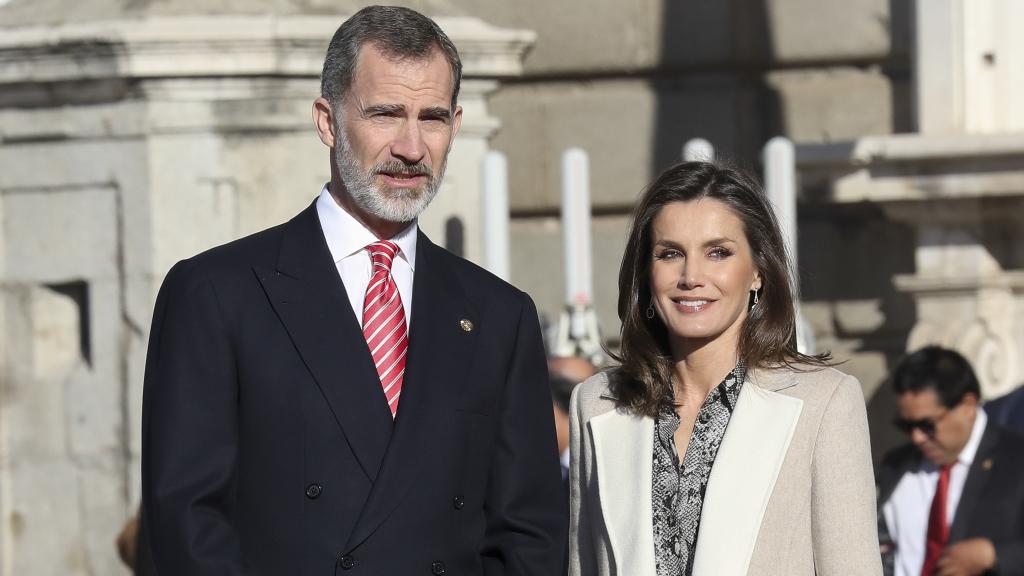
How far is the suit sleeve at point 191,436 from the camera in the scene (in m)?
3.10

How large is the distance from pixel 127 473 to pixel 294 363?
2797mm

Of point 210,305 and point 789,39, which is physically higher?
point 789,39

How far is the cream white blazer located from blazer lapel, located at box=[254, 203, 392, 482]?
49 centimetres

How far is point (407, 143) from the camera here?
3.30 metres

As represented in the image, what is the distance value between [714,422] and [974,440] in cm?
227

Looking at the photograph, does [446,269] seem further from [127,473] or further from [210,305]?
[127,473]

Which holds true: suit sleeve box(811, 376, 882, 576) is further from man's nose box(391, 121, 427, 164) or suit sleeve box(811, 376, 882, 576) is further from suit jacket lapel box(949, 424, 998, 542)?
suit jacket lapel box(949, 424, 998, 542)

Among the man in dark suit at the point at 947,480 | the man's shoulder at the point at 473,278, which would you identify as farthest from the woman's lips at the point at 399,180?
the man in dark suit at the point at 947,480

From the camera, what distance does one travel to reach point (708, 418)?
11.6 ft

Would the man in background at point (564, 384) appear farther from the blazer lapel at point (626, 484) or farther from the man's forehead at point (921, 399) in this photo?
the blazer lapel at point (626, 484)

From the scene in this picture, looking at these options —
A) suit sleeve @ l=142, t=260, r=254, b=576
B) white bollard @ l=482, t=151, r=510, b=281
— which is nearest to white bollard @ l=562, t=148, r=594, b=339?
white bollard @ l=482, t=151, r=510, b=281

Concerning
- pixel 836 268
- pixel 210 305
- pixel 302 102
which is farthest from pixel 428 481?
pixel 836 268

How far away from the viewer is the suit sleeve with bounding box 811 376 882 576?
3.37m

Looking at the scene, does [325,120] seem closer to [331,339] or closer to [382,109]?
[382,109]
